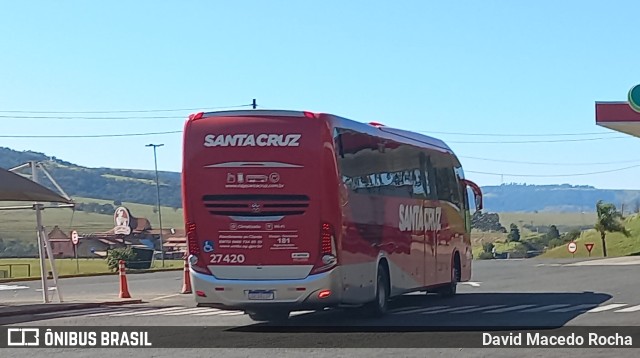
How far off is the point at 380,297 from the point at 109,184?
165365 mm

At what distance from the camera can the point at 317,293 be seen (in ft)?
55.3

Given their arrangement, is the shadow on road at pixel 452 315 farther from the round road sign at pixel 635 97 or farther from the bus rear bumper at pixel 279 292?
the round road sign at pixel 635 97

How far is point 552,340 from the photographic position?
14.8 metres

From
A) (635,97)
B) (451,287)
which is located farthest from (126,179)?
(451,287)

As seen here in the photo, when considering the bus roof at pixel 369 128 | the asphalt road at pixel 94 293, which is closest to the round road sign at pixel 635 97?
the bus roof at pixel 369 128

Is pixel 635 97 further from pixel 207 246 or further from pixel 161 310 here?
pixel 207 246

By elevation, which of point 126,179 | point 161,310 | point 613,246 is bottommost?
point 613,246

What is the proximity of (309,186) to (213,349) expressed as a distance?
3.71m

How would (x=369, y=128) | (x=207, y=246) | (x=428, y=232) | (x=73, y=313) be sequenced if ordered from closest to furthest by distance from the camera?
(x=207, y=246) → (x=369, y=128) → (x=73, y=313) → (x=428, y=232)

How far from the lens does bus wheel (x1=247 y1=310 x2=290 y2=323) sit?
18.9m

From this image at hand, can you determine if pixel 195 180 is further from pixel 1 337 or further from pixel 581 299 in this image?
pixel 581 299

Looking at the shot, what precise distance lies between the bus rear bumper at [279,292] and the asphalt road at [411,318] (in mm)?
446

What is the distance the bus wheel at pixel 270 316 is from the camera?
1894cm

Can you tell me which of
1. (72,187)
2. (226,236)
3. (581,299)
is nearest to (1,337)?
(226,236)
